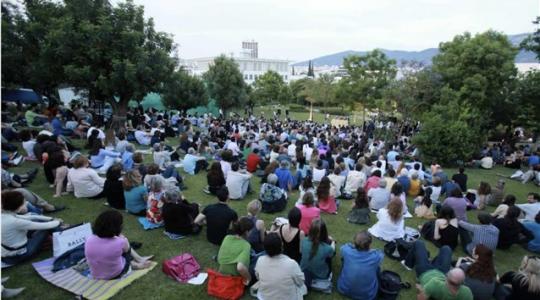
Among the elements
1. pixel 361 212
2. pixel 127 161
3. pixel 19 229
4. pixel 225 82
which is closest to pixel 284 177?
pixel 361 212

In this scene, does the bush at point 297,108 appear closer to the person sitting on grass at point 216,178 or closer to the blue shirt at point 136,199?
the person sitting on grass at point 216,178

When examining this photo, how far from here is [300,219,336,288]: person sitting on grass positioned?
4875 millimetres

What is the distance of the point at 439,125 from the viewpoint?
1659 centimetres

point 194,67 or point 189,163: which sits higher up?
point 194,67

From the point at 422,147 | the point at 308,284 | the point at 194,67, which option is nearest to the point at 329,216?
the point at 308,284

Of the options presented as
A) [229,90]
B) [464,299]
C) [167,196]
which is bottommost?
[464,299]

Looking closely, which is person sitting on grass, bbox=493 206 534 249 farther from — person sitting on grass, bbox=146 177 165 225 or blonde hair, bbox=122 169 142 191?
blonde hair, bbox=122 169 142 191

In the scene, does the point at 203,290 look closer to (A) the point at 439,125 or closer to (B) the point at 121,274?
(B) the point at 121,274

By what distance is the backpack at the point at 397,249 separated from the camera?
241 inches

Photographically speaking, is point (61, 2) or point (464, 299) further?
point (61, 2)

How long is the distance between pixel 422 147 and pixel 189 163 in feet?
39.0

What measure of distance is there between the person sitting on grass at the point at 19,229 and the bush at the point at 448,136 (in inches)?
637

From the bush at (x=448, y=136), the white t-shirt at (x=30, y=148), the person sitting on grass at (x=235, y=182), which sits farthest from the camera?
the bush at (x=448, y=136)

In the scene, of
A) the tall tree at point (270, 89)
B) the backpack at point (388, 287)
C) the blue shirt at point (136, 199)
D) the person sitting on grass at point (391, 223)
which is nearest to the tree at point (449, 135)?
the person sitting on grass at point (391, 223)
